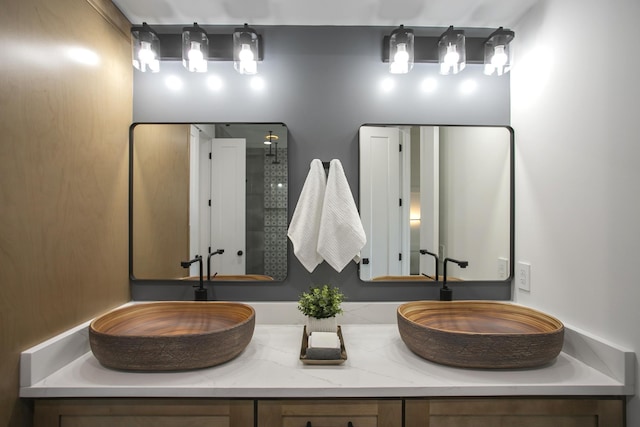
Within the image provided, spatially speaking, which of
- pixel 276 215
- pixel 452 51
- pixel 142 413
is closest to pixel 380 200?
pixel 276 215

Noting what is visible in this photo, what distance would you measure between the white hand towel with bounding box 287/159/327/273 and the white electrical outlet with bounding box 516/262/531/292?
92 cm

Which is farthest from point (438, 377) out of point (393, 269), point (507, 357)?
point (393, 269)

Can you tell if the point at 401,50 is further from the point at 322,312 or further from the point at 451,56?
the point at 322,312

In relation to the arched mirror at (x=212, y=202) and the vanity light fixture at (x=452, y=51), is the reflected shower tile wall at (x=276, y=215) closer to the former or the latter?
the arched mirror at (x=212, y=202)

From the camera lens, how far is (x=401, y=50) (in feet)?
4.38

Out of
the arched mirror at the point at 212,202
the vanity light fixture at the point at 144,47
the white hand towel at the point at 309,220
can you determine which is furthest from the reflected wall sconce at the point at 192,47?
the white hand towel at the point at 309,220

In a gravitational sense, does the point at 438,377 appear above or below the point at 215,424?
above

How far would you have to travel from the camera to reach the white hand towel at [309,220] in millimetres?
1312

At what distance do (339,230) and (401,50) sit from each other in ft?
2.72

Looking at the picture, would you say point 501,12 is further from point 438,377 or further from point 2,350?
point 2,350

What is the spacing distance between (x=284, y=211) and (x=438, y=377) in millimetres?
883

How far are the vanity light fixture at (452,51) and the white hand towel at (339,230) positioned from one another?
727 mm

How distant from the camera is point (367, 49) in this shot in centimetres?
144

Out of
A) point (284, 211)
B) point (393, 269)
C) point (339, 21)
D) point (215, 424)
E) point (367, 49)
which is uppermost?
point (339, 21)
